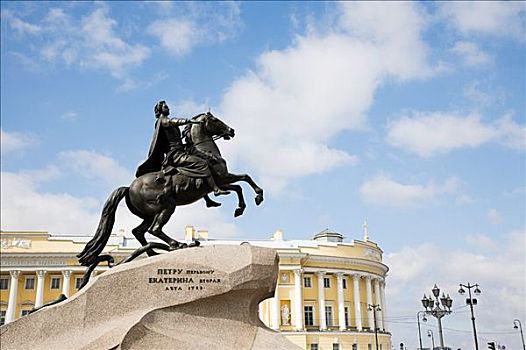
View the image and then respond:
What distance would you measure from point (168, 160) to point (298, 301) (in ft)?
177

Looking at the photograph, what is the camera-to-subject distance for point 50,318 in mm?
9914

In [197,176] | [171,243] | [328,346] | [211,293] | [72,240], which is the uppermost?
[72,240]

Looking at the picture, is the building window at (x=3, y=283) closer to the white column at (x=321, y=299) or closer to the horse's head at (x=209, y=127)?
the white column at (x=321, y=299)

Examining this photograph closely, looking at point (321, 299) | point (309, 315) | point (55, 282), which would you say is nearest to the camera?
point (55, 282)

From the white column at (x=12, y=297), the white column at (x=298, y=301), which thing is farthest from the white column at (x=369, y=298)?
the white column at (x=12, y=297)

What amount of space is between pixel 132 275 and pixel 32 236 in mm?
54380

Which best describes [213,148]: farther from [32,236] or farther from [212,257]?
[32,236]

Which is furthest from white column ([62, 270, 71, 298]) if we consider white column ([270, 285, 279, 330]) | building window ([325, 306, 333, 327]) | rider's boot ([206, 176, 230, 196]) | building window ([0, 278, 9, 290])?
rider's boot ([206, 176, 230, 196])

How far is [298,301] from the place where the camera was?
2502 inches

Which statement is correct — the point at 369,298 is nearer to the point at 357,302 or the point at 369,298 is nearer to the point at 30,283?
the point at 357,302

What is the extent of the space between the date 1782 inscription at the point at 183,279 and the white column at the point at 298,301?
53.7 m

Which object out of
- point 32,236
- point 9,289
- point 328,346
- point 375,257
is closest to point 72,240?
point 32,236

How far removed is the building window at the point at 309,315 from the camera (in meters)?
64.7

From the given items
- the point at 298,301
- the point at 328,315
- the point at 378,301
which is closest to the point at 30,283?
the point at 298,301
